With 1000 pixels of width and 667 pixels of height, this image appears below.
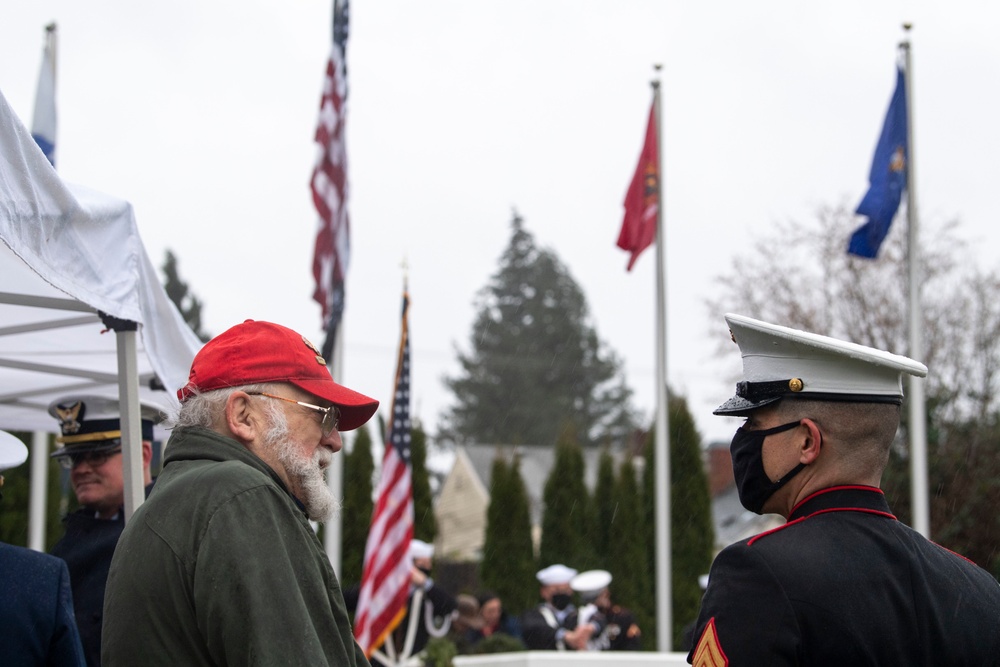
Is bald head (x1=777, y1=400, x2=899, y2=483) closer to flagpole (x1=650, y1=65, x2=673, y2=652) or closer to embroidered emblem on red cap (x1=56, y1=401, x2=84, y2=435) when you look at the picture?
embroidered emblem on red cap (x1=56, y1=401, x2=84, y2=435)

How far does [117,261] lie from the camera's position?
3.88 metres

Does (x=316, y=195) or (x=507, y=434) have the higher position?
(x=316, y=195)

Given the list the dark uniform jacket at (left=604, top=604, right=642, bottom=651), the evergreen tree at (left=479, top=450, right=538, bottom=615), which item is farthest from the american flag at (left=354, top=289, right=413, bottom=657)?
the evergreen tree at (left=479, top=450, right=538, bottom=615)

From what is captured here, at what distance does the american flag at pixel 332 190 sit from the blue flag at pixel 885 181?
568cm

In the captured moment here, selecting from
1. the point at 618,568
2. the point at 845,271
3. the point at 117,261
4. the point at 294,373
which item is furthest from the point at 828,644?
the point at 845,271

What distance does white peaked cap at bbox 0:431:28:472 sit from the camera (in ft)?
12.3

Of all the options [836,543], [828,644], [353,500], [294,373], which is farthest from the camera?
[353,500]

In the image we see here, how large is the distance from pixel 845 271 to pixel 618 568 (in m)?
7.85

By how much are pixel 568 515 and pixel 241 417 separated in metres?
22.0

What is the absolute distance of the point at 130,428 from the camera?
4164mm

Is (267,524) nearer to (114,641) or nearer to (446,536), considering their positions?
(114,641)

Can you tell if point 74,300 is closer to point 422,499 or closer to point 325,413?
point 325,413

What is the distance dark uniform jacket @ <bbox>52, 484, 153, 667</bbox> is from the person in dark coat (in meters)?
0.75

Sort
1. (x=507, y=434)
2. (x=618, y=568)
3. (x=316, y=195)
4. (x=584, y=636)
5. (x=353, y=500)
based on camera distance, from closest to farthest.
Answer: (x=316, y=195) < (x=584, y=636) < (x=353, y=500) < (x=618, y=568) < (x=507, y=434)
